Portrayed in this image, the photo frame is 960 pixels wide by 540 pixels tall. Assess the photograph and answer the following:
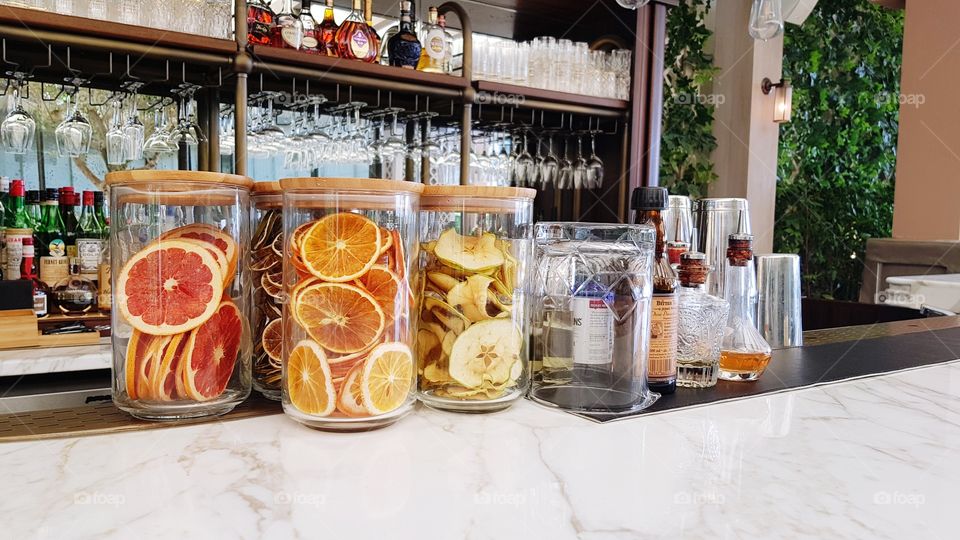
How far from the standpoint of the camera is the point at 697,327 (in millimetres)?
911

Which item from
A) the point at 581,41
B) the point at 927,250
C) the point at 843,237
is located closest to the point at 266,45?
the point at 581,41

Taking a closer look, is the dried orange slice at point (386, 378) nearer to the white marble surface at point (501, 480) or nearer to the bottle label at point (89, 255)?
the white marble surface at point (501, 480)

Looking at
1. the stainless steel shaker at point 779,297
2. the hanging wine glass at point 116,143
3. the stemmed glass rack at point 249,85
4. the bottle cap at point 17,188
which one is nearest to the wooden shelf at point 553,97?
the stemmed glass rack at point 249,85

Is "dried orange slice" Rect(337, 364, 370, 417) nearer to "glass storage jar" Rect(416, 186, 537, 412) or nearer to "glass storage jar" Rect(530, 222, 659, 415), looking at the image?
"glass storage jar" Rect(416, 186, 537, 412)

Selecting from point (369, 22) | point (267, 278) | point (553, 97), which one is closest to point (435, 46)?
point (369, 22)

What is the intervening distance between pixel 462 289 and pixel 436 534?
0.31m

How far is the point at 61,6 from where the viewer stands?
170 cm

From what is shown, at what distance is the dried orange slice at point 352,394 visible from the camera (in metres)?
0.67

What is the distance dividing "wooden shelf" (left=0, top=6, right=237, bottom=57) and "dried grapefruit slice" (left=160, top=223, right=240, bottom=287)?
1291 millimetres

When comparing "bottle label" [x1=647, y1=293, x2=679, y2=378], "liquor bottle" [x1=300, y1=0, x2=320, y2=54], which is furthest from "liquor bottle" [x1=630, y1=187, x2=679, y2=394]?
"liquor bottle" [x1=300, y1=0, x2=320, y2=54]

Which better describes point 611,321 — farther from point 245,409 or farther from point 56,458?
point 56,458

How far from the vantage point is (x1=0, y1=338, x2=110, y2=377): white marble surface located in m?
1.53

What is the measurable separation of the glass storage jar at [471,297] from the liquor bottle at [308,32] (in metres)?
1.47

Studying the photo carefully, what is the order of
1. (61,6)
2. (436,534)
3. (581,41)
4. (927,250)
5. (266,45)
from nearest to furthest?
(436,534) → (61,6) → (266,45) → (581,41) → (927,250)
